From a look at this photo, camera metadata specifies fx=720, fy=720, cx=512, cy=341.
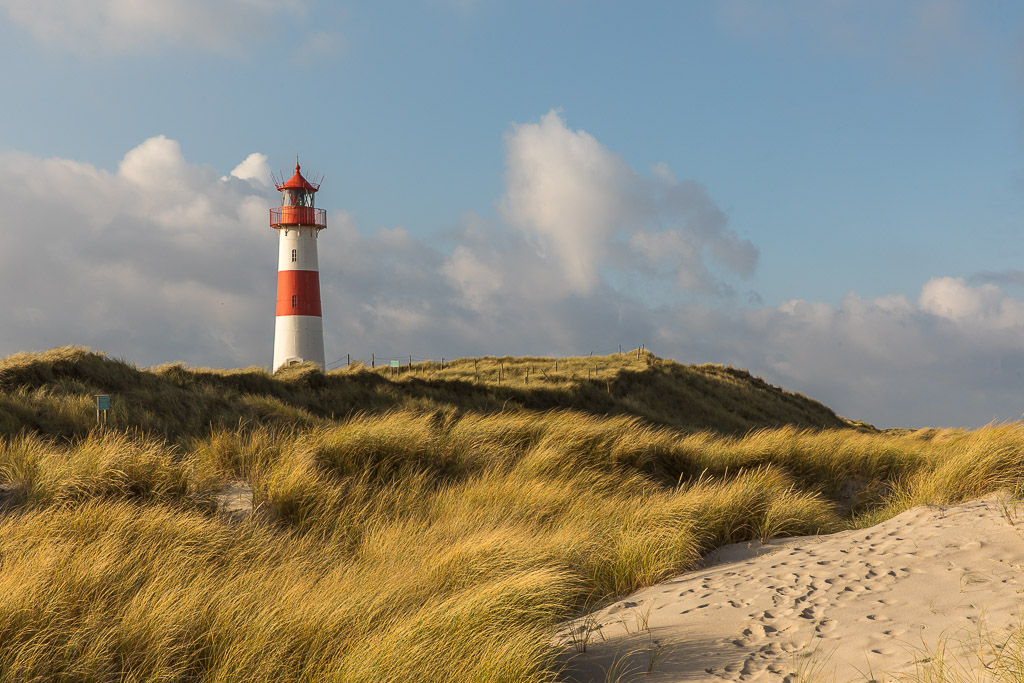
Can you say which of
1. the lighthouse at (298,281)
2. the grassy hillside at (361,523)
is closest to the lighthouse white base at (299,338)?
the lighthouse at (298,281)

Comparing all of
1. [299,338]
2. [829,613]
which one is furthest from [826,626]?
[299,338]

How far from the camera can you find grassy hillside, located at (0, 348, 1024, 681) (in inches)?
137

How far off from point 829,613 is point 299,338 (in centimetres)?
2443

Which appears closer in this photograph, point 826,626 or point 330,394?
point 826,626

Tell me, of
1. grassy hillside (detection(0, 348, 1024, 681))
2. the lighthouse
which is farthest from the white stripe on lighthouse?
grassy hillside (detection(0, 348, 1024, 681))

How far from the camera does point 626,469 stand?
905 cm

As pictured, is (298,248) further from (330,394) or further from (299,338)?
(330,394)

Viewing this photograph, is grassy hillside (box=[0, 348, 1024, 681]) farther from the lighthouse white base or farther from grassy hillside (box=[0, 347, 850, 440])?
the lighthouse white base

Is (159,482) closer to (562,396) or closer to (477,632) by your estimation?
(477,632)

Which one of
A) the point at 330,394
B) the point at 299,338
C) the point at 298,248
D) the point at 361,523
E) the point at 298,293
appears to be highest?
the point at 298,248

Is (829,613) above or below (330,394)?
below

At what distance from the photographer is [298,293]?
27031 mm

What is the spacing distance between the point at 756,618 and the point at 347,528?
3544 mm

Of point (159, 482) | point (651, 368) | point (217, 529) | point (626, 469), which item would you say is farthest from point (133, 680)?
point (651, 368)
